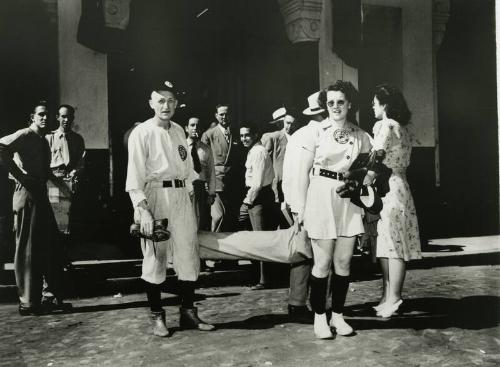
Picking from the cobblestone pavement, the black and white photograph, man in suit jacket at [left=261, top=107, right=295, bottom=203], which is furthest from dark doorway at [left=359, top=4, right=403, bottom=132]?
the cobblestone pavement

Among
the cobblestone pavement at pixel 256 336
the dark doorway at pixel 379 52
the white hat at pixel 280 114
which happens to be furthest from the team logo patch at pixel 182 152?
the dark doorway at pixel 379 52

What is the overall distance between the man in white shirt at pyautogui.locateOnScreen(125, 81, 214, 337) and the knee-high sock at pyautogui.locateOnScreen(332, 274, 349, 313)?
1.04 m

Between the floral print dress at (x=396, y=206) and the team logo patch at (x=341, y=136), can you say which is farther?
the floral print dress at (x=396, y=206)

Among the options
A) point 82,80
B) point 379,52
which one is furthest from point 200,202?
point 379,52

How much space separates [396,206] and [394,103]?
0.88m

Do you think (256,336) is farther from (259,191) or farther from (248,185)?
(248,185)

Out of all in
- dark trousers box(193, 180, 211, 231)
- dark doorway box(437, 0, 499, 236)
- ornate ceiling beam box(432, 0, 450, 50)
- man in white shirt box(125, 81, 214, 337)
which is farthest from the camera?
ornate ceiling beam box(432, 0, 450, 50)

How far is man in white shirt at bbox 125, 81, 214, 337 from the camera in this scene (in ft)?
13.8

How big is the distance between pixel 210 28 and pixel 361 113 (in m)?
3.02

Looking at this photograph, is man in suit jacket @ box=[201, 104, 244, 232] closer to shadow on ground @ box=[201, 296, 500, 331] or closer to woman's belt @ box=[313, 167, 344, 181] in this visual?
shadow on ground @ box=[201, 296, 500, 331]

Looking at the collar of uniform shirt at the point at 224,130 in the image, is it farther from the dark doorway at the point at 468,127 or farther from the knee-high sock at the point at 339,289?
the dark doorway at the point at 468,127

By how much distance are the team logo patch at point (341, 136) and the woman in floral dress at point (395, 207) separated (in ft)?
1.89

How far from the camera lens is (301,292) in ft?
15.2

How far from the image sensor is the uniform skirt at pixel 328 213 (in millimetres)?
3971
